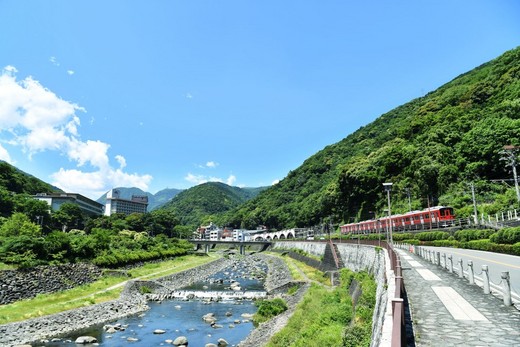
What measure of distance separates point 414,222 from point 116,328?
42337 millimetres

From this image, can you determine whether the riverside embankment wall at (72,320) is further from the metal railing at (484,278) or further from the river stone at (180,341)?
the metal railing at (484,278)

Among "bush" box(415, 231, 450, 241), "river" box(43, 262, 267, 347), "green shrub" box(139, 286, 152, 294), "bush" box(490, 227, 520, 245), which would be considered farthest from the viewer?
"green shrub" box(139, 286, 152, 294)

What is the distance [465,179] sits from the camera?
57.0 m

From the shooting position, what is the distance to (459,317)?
921 cm

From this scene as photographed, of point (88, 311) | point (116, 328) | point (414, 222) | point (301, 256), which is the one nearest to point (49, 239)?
point (88, 311)

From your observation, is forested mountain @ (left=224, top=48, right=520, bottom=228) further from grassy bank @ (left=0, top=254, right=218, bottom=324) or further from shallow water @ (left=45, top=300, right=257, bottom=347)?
grassy bank @ (left=0, top=254, right=218, bottom=324)

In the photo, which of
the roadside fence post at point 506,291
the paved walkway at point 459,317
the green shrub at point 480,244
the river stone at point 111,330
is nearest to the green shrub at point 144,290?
the river stone at point 111,330

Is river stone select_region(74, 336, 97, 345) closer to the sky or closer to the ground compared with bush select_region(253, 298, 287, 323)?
closer to the ground

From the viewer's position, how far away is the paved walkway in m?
7.44

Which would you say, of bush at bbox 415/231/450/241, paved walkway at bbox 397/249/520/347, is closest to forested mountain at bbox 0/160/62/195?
bush at bbox 415/231/450/241

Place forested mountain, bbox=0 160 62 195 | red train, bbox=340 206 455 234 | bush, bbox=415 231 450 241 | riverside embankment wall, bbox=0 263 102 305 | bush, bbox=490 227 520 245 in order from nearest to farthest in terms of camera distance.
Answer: bush, bbox=490 227 520 245 → riverside embankment wall, bbox=0 263 102 305 → bush, bbox=415 231 450 241 → red train, bbox=340 206 455 234 → forested mountain, bbox=0 160 62 195

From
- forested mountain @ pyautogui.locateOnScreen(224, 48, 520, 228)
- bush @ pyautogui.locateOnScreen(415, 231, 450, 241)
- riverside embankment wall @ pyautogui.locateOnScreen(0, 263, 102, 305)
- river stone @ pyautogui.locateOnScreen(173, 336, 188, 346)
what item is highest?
forested mountain @ pyautogui.locateOnScreen(224, 48, 520, 228)

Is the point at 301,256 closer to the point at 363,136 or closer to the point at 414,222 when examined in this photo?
the point at 414,222

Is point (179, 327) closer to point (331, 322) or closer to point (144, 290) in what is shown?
point (331, 322)
